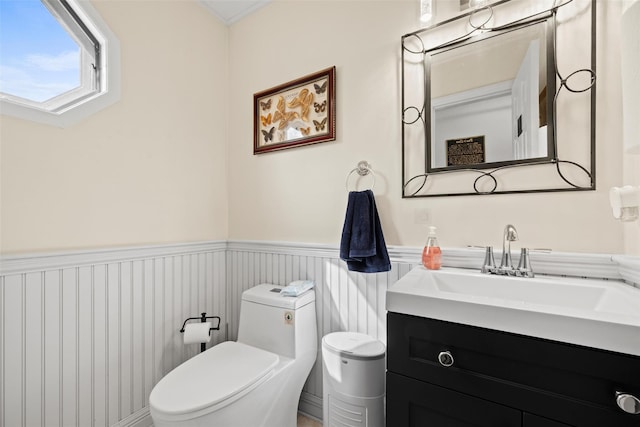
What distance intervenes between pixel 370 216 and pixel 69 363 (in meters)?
1.46

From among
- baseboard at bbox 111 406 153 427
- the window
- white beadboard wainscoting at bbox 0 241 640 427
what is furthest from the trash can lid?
the window

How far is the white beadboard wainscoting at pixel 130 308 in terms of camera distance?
1.09 meters

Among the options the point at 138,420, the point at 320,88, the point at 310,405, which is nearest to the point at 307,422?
the point at 310,405

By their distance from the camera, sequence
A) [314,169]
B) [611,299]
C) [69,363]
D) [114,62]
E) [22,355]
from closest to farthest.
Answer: [611,299], [22,355], [69,363], [114,62], [314,169]

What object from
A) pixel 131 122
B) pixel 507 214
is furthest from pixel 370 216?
pixel 131 122

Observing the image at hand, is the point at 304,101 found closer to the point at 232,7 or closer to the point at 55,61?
the point at 232,7

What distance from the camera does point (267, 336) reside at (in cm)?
146

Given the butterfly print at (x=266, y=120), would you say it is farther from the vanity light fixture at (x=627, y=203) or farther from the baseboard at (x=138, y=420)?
the baseboard at (x=138, y=420)

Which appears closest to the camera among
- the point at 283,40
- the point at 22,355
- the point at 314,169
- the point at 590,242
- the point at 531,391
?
the point at 531,391

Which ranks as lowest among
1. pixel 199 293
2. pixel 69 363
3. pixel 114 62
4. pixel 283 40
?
pixel 69 363

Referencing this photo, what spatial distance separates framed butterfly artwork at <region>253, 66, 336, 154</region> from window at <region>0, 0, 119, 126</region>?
761mm

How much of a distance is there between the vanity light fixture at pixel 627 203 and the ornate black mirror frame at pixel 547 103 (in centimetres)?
15

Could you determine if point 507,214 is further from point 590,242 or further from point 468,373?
point 468,373

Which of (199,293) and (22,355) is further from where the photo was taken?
(199,293)
